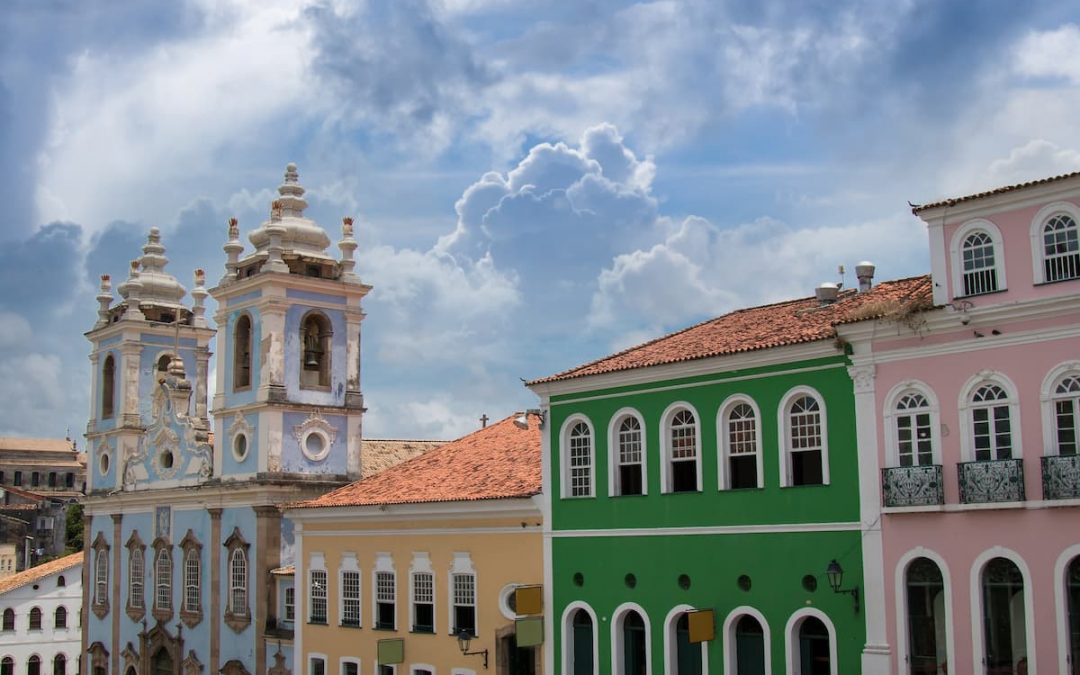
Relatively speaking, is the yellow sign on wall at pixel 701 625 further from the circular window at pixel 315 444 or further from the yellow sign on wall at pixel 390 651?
the circular window at pixel 315 444

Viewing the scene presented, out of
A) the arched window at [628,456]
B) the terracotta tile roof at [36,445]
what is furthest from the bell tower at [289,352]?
the terracotta tile roof at [36,445]

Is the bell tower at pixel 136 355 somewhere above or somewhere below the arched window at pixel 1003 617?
above

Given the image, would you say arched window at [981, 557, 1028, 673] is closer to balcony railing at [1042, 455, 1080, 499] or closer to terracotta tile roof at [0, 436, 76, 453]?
balcony railing at [1042, 455, 1080, 499]

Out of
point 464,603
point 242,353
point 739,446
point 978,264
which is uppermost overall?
Answer: point 242,353

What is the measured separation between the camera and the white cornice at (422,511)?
27.8m

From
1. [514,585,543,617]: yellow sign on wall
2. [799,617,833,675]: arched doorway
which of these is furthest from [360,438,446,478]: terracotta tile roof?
[799,617,833,675]: arched doorway

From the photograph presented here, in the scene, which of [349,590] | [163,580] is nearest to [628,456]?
[349,590]

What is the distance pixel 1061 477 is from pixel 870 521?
3.25 metres

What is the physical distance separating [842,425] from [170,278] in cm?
3372

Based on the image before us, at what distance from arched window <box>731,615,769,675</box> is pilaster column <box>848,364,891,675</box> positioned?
2.33 m

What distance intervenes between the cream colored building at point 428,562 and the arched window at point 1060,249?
1137cm

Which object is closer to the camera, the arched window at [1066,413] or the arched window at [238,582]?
the arched window at [1066,413]

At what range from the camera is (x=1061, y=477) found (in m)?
19.4

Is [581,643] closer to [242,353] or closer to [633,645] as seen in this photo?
[633,645]
